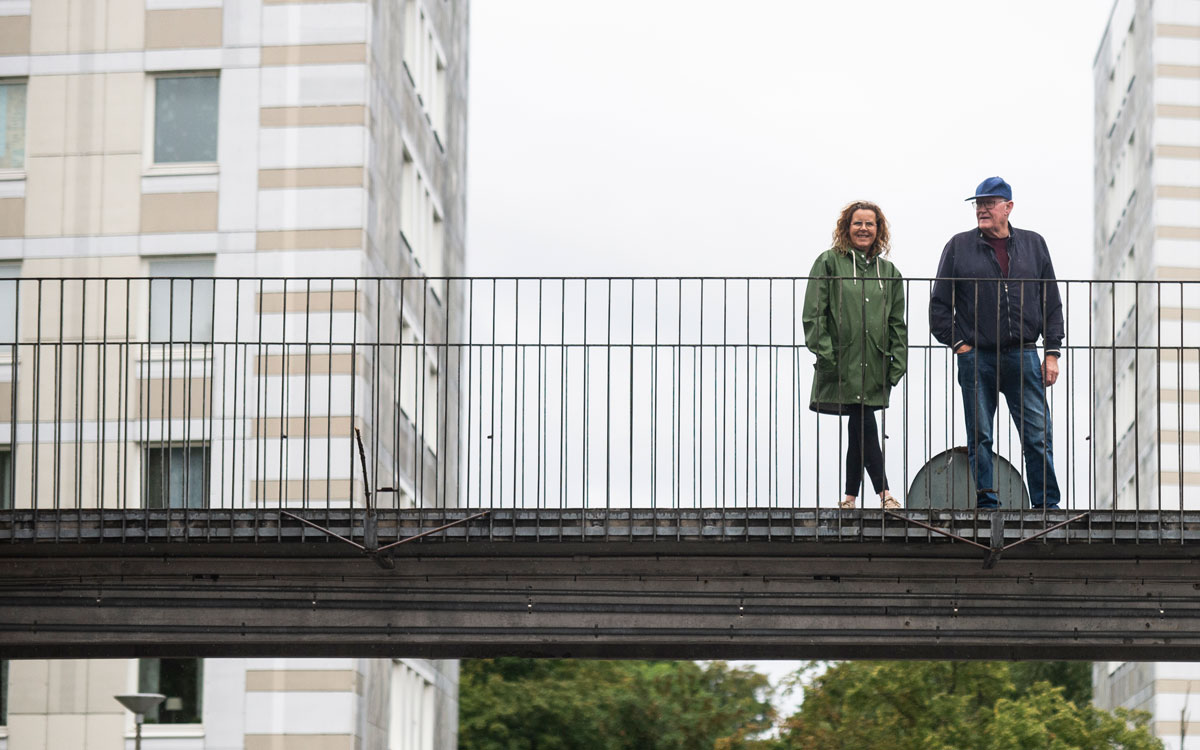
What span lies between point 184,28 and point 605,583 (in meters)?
26.4

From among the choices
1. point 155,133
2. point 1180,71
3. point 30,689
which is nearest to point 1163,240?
point 1180,71

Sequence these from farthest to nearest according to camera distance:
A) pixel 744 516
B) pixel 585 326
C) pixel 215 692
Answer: pixel 215 692 < pixel 585 326 < pixel 744 516

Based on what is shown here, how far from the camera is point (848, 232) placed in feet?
48.7

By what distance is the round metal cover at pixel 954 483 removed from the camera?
48.0 feet

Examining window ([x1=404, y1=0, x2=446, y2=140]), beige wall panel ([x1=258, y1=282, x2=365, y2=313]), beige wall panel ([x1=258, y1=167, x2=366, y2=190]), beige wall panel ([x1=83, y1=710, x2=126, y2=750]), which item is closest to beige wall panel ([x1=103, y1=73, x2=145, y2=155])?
beige wall panel ([x1=258, y1=167, x2=366, y2=190])

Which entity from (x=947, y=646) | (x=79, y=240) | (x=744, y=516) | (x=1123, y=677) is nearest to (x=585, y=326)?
(x=744, y=516)

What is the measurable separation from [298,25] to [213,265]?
15.4ft

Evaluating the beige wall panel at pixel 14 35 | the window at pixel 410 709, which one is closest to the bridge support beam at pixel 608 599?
the beige wall panel at pixel 14 35

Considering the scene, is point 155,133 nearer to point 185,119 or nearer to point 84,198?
point 185,119

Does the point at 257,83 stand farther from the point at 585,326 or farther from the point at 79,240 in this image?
the point at 585,326

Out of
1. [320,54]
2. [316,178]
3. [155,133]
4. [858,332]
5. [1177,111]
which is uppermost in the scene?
[1177,111]

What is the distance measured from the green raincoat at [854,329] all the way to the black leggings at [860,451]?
10 centimetres

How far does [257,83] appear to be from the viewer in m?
38.7

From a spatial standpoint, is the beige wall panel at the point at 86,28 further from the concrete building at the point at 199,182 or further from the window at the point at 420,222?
the window at the point at 420,222
